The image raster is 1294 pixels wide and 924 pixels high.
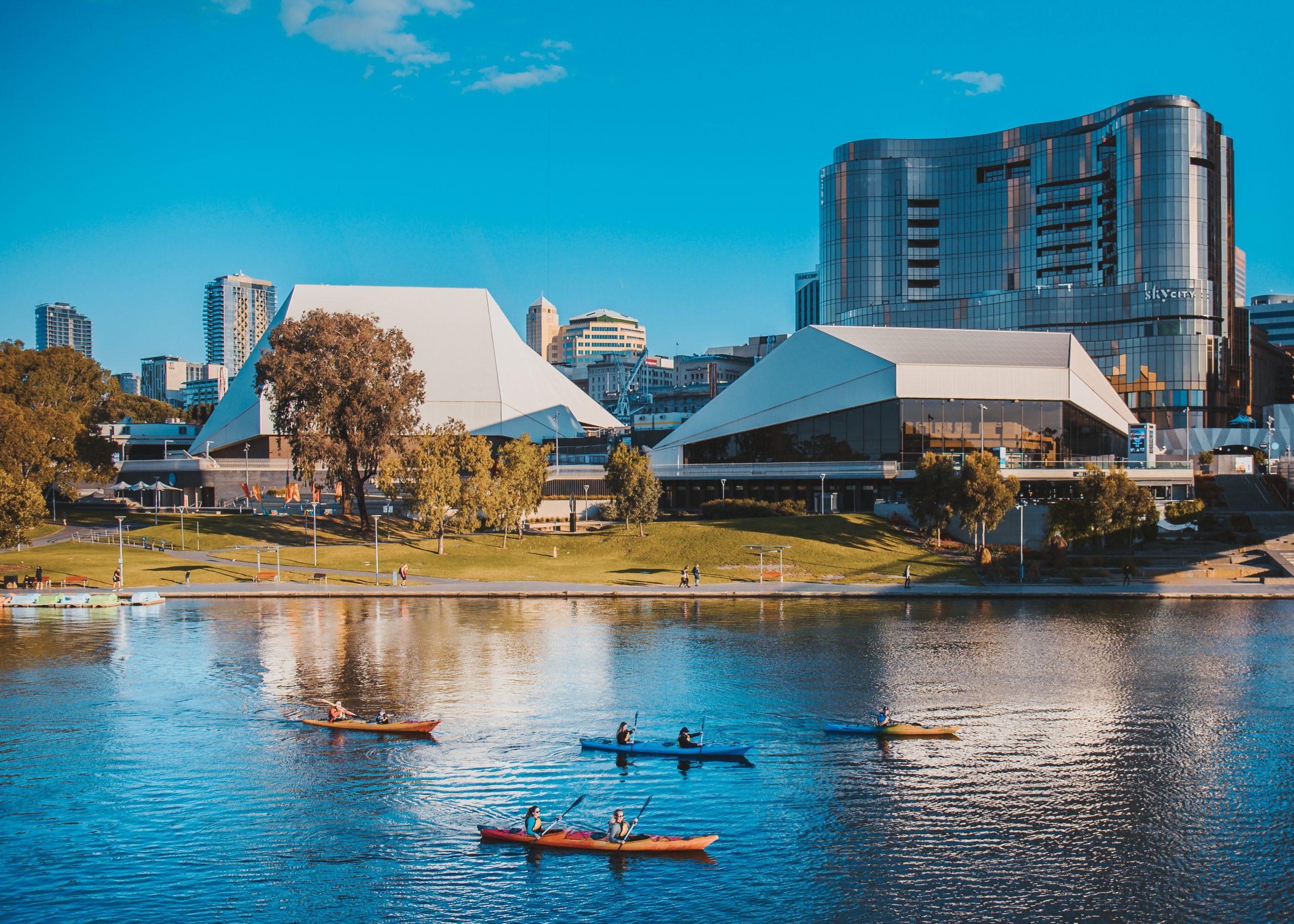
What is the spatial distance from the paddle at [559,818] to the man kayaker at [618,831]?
62.6 inches

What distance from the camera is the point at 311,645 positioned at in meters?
49.6

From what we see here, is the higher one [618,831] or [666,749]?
[666,749]

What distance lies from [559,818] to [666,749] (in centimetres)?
583

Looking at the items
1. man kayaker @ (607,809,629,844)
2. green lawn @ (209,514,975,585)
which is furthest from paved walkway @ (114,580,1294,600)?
man kayaker @ (607,809,629,844)

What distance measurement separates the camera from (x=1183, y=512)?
8619 cm

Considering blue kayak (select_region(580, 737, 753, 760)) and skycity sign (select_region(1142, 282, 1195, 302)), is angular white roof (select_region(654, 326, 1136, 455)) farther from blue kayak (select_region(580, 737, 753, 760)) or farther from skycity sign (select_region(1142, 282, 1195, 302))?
blue kayak (select_region(580, 737, 753, 760))

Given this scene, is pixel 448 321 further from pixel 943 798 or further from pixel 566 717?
pixel 943 798

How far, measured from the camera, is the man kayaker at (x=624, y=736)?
3331cm

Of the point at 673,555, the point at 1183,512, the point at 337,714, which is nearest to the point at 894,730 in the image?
the point at 337,714

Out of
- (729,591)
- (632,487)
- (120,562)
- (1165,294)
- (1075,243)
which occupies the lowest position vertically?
(729,591)

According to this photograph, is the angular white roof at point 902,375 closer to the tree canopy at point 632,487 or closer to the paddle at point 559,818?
the tree canopy at point 632,487

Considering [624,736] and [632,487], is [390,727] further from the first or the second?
[632,487]

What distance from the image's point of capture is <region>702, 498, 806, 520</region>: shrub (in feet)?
302

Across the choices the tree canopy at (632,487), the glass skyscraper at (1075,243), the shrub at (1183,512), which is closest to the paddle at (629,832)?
the tree canopy at (632,487)
